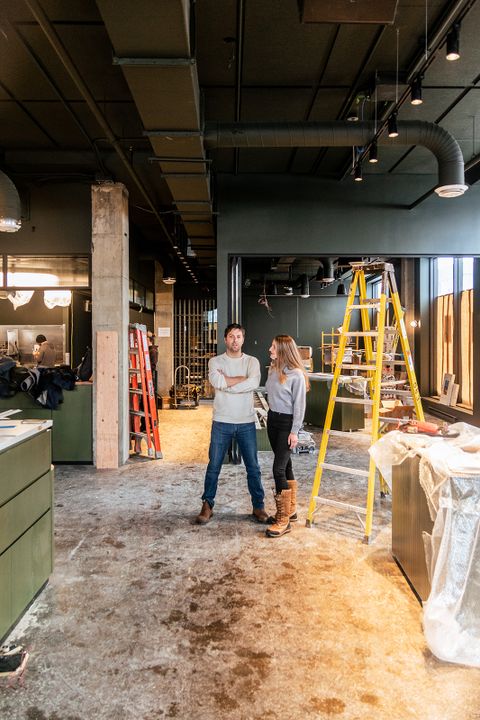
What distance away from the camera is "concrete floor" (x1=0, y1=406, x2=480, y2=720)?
192 cm

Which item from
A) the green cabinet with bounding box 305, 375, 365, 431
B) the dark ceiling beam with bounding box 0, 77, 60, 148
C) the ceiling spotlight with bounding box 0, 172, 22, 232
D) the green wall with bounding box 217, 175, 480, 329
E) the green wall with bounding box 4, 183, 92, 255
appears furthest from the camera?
the green cabinet with bounding box 305, 375, 365, 431

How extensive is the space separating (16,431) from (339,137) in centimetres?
365

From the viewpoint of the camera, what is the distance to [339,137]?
13.9 feet

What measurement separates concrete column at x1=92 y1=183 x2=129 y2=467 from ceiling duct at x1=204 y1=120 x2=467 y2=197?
2046 millimetres

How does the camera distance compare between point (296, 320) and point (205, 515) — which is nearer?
point (205, 515)

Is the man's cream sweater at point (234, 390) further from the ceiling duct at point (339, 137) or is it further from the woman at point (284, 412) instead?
the ceiling duct at point (339, 137)

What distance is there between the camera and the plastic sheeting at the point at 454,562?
216 centimetres

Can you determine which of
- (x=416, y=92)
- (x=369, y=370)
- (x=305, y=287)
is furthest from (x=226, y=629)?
(x=305, y=287)

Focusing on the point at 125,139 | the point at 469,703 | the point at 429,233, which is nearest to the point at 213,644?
the point at 469,703

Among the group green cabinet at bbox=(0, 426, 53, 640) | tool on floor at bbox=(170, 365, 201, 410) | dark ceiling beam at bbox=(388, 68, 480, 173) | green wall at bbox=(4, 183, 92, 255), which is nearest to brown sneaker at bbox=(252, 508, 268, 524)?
green cabinet at bbox=(0, 426, 53, 640)

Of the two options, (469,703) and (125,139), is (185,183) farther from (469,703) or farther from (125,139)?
(469,703)

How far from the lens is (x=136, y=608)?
2.64 m

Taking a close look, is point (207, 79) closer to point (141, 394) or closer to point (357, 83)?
point (357, 83)

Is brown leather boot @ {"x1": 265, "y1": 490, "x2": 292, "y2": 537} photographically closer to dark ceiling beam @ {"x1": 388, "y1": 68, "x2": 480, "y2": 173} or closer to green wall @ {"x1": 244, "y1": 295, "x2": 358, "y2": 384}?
dark ceiling beam @ {"x1": 388, "y1": 68, "x2": 480, "y2": 173}
